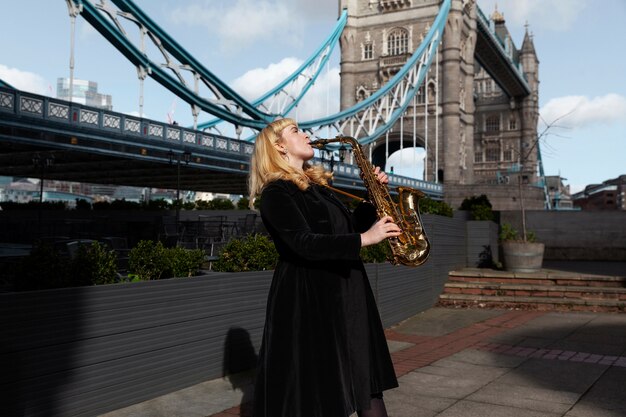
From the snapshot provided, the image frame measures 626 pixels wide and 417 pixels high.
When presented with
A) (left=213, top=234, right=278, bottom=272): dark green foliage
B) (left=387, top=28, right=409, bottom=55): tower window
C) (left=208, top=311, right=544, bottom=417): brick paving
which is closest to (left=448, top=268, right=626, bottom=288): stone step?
(left=208, top=311, right=544, bottom=417): brick paving

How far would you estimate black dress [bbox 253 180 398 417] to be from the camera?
2.77 metres

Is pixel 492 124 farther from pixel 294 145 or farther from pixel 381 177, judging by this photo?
pixel 294 145

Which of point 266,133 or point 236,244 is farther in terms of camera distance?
point 236,244

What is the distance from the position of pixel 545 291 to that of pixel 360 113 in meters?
48.8

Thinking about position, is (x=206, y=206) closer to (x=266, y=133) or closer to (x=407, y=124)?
(x=266, y=133)

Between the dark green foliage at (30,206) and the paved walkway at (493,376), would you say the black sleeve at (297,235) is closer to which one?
the paved walkway at (493,376)

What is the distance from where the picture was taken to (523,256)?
1218 cm

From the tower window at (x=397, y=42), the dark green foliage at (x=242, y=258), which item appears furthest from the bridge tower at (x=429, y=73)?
the dark green foliage at (x=242, y=258)

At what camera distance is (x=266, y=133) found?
3072mm

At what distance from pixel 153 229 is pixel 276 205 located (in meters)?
13.2

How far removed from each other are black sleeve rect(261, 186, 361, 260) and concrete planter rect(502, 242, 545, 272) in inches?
401

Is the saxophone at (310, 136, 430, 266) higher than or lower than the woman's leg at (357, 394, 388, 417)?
higher

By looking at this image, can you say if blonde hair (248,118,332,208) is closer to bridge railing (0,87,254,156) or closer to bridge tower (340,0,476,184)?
bridge railing (0,87,254,156)

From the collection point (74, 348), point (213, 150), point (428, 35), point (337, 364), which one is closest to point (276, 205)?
point (337, 364)
